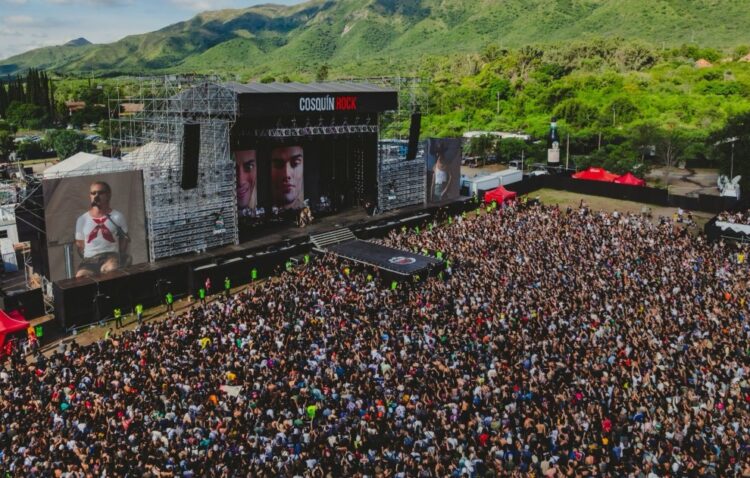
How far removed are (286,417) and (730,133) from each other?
125 feet

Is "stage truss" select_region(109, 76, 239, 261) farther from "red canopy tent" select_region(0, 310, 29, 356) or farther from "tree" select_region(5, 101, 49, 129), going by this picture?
"tree" select_region(5, 101, 49, 129)

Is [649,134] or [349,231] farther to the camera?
[649,134]

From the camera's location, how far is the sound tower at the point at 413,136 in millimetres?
36625

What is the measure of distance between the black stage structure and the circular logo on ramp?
0.16 meters

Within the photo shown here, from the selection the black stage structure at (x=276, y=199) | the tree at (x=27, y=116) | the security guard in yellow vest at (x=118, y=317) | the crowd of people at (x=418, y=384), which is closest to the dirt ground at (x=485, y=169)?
the black stage structure at (x=276, y=199)

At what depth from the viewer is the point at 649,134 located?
1998 inches

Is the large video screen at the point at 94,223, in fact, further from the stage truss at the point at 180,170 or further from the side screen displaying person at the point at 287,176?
the side screen displaying person at the point at 287,176

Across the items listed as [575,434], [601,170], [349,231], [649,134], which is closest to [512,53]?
[649,134]

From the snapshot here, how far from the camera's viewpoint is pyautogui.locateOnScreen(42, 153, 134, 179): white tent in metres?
25.6

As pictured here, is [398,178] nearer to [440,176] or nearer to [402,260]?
[440,176]

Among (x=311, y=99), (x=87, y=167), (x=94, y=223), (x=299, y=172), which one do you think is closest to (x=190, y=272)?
(x=94, y=223)

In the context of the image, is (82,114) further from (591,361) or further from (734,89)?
(591,361)

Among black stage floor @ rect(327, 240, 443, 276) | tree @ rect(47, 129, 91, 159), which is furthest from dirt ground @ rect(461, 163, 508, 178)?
tree @ rect(47, 129, 91, 159)

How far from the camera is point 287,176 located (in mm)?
34281
